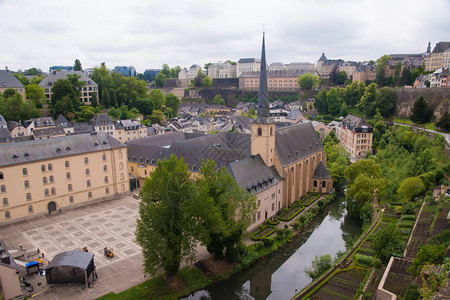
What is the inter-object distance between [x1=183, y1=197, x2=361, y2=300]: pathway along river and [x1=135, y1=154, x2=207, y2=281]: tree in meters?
4.86

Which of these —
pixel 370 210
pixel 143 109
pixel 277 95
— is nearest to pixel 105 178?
pixel 370 210

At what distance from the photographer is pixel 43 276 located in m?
29.6

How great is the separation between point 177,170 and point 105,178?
25.8 metres

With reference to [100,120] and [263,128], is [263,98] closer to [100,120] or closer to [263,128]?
[263,128]

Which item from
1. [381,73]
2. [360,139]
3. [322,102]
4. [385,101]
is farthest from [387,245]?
[381,73]

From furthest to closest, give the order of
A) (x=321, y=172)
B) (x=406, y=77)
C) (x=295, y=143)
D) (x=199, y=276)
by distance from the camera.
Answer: (x=406, y=77)
(x=321, y=172)
(x=295, y=143)
(x=199, y=276)

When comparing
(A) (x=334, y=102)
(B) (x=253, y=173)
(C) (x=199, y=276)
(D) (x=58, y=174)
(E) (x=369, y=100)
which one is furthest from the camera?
(A) (x=334, y=102)

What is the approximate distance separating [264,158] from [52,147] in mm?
27999

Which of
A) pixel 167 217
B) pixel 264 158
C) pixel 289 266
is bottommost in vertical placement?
pixel 289 266

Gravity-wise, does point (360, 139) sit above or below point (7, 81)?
below

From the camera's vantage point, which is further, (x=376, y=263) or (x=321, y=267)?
(x=321, y=267)

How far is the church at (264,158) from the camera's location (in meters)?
41.4

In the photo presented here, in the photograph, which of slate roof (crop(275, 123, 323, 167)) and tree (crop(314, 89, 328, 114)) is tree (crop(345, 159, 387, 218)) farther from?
tree (crop(314, 89, 328, 114))

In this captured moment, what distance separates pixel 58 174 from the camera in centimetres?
4416
